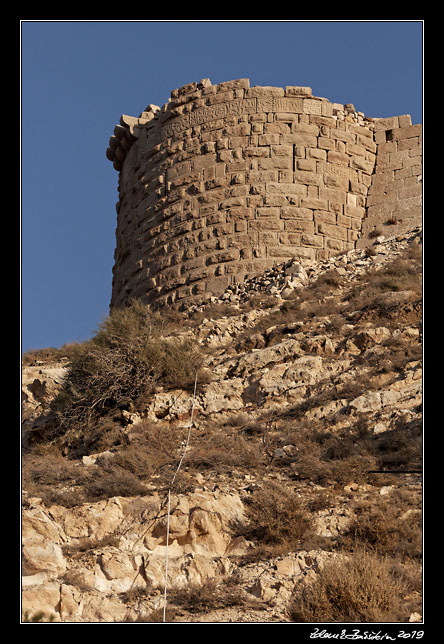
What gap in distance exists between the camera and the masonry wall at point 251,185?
14914 mm

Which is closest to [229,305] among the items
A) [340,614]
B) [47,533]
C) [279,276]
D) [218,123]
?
[279,276]

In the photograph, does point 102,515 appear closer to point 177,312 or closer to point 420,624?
point 420,624

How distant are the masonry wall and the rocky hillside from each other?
9.06 ft

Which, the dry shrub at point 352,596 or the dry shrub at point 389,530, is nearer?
the dry shrub at point 352,596

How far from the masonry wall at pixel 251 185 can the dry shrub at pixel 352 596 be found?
8.75 meters

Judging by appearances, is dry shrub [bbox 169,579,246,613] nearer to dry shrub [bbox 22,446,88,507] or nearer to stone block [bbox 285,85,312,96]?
dry shrub [bbox 22,446,88,507]

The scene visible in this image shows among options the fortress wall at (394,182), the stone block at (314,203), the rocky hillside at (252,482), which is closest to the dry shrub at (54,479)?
the rocky hillside at (252,482)

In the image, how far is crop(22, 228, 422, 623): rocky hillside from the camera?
20.4 ft

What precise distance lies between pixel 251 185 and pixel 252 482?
26.5 ft

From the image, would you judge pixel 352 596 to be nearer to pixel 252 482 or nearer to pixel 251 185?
pixel 252 482

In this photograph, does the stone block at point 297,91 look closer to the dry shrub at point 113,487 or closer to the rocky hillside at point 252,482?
the rocky hillside at point 252,482

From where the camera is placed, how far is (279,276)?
13992 mm

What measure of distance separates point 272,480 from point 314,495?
445 millimetres

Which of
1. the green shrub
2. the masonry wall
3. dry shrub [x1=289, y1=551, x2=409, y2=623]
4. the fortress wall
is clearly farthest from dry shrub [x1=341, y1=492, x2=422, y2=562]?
the fortress wall
